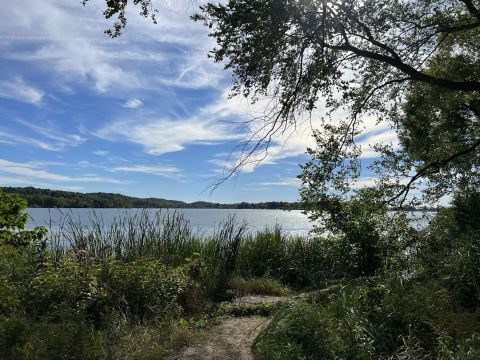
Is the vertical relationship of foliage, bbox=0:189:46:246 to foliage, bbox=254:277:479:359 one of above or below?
above

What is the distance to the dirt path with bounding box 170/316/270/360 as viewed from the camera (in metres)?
5.02

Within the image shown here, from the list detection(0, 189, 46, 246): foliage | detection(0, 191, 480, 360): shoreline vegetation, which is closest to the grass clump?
detection(0, 191, 480, 360): shoreline vegetation

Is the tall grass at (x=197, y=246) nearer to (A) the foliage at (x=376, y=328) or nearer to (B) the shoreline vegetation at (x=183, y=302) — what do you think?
(B) the shoreline vegetation at (x=183, y=302)

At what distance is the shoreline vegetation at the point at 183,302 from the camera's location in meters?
4.39

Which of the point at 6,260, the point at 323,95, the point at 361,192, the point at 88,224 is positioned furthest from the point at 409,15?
the point at 6,260

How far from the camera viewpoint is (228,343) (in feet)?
18.3

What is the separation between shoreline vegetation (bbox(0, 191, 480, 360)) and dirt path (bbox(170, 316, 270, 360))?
16 centimetres

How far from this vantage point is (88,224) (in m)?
9.23

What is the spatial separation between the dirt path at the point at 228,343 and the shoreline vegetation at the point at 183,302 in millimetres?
155

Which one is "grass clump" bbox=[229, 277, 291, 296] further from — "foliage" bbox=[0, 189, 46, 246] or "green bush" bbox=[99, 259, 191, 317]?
"foliage" bbox=[0, 189, 46, 246]

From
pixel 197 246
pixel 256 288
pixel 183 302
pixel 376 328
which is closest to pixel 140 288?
pixel 183 302

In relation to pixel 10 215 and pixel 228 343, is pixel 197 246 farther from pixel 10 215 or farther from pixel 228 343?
pixel 10 215

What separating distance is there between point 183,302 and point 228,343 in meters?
1.82

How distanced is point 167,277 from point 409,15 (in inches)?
253
